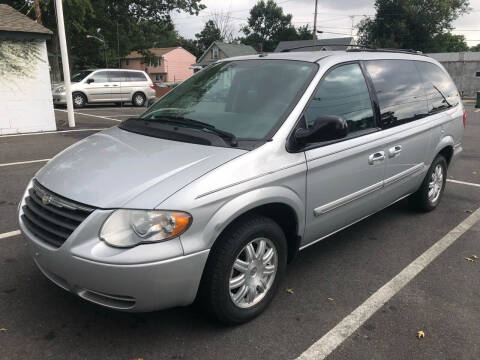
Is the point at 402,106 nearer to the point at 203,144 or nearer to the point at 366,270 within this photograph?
the point at 366,270

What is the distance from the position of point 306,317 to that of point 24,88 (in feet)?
34.0

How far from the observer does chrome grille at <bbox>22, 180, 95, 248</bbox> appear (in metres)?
2.44

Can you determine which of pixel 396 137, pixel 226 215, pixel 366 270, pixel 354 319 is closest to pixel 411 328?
pixel 354 319

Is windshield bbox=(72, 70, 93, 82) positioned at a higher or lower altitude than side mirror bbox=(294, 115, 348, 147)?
lower

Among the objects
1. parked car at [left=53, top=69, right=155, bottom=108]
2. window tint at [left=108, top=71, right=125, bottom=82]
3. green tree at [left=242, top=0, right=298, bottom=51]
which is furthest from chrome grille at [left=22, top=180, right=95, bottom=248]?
green tree at [left=242, top=0, right=298, bottom=51]

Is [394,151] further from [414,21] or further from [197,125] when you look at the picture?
[414,21]

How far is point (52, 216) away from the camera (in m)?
2.58

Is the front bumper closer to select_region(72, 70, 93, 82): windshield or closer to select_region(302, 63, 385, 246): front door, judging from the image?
select_region(302, 63, 385, 246): front door

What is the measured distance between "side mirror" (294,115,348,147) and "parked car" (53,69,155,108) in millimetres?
15553

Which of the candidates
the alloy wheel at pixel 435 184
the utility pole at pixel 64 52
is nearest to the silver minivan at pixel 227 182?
the alloy wheel at pixel 435 184

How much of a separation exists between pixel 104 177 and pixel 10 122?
31.7 feet

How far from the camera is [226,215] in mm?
2527

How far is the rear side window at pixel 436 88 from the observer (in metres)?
4.76

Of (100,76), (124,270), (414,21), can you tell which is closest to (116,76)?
(100,76)
